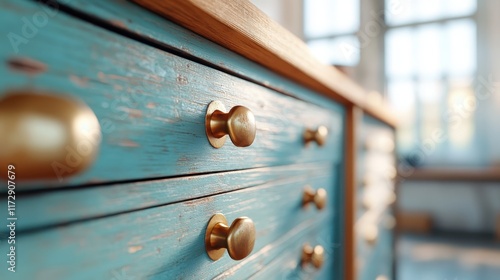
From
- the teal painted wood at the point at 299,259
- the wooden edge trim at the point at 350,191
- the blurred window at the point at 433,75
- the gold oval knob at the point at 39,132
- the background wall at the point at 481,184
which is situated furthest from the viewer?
the blurred window at the point at 433,75

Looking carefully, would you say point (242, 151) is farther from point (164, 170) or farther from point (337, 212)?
point (337, 212)

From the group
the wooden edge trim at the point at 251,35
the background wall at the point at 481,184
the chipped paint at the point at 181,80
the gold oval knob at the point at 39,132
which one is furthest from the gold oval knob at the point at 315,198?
the background wall at the point at 481,184

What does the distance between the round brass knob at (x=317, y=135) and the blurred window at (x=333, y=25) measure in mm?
2915

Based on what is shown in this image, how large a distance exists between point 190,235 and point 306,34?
3.48 metres

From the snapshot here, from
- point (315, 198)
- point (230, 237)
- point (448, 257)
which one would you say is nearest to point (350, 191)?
point (315, 198)

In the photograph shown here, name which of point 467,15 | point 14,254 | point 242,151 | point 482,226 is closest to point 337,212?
point 242,151

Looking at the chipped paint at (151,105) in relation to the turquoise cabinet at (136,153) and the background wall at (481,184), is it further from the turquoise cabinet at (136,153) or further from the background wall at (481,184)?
the background wall at (481,184)

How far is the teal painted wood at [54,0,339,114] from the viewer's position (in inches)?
8.6

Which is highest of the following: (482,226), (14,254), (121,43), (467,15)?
(467,15)

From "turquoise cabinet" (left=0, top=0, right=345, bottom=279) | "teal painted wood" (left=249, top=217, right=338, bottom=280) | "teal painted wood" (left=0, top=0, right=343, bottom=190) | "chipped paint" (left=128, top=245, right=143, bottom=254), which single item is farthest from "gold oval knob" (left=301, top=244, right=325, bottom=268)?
"chipped paint" (left=128, top=245, right=143, bottom=254)

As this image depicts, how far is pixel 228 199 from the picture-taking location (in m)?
0.36

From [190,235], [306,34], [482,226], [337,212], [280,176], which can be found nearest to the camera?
[190,235]

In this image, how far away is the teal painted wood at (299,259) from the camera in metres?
0.47

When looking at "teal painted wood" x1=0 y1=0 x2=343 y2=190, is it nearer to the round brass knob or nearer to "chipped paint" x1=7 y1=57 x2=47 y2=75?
"chipped paint" x1=7 y1=57 x2=47 y2=75
